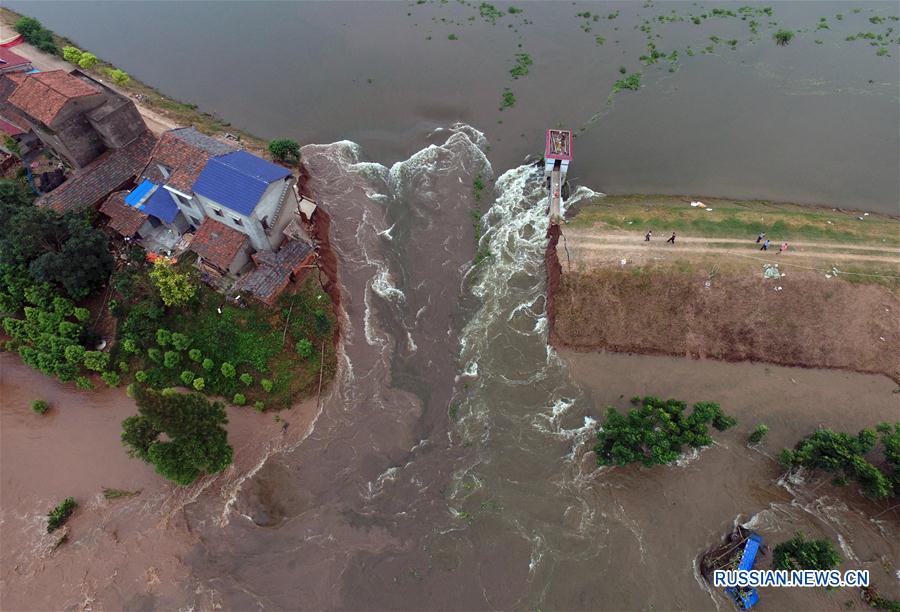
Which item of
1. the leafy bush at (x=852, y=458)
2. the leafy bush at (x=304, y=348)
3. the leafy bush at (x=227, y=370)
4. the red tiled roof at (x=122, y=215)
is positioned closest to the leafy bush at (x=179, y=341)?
the leafy bush at (x=227, y=370)

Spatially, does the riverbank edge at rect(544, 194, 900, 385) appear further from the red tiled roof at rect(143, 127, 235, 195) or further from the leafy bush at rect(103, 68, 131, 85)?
the leafy bush at rect(103, 68, 131, 85)

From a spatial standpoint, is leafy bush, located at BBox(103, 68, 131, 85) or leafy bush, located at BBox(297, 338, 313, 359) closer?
leafy bush, located at BBox(297, 338, 313, 359)

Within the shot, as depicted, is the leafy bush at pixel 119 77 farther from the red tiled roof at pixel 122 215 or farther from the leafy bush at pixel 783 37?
the leafy bush at pixel 783 37

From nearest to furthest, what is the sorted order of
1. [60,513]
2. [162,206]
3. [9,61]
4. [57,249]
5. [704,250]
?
[60,513], [57,249], [162,206], [704,250], [9,61]

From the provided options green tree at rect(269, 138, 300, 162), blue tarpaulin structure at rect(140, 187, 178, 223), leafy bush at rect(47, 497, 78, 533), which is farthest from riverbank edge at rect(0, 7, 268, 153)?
leafy bush at rect(47, 497, 78, 533)

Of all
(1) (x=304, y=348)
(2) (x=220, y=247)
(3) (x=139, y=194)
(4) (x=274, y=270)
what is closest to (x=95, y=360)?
(2) (x=220, y=247)

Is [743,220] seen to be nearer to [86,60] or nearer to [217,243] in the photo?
[217,243]

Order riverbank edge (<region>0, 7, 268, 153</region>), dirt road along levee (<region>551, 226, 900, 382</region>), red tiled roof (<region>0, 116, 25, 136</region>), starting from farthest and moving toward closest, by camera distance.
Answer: riverbank edge (<region>0, 7, 268, 153</region>) < red tiled roof (<region>0, 116, 25, 136</region>) < dirt road along levee (<region>551, 226, 900, 382</region>)
